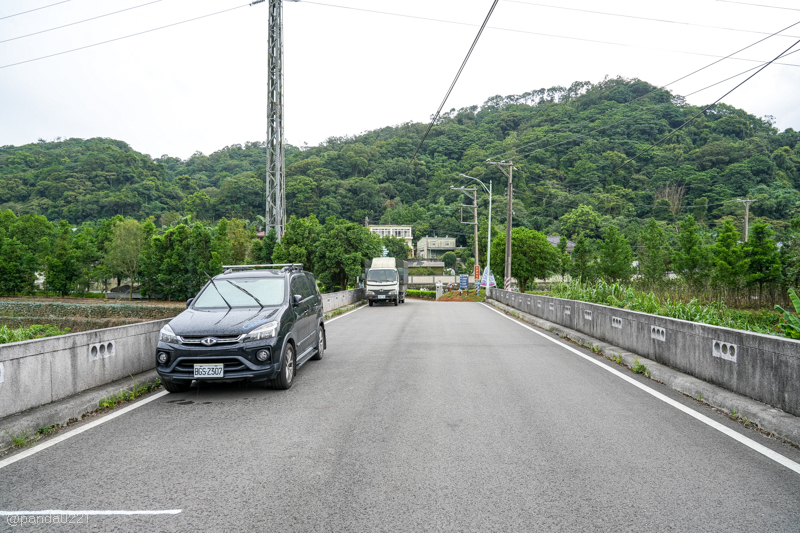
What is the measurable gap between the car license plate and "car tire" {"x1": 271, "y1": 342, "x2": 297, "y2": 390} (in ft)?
2.52

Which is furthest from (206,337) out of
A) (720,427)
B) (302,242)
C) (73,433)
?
(302,242)

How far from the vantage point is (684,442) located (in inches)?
193

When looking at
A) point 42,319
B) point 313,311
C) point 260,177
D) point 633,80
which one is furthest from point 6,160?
point 633,80

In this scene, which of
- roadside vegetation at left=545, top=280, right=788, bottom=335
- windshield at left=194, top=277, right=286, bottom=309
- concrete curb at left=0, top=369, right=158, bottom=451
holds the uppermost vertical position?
windshield at left=194, top=277, right=286, bottom=309

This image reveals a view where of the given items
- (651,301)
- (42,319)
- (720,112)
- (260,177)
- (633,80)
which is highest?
→ (633,80)

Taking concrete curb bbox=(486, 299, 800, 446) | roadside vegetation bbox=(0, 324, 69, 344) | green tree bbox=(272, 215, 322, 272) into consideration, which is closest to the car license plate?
roadside vegetation bbox=(0, 324, 69, 344)

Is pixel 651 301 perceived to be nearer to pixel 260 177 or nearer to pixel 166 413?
pixel 166 413

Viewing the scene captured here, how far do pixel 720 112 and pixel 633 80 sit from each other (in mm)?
28994

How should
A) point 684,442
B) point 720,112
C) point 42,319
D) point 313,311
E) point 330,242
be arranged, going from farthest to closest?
point 720,112 < point 42,319 < point 330,242 < point 313,311 < point 684,442

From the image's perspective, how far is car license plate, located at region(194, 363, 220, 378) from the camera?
6.74 meters

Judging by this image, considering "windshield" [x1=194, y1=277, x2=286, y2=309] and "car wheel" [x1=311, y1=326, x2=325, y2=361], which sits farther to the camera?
"car wheel" [x1=311, y1=326, x2=325, y2=361]

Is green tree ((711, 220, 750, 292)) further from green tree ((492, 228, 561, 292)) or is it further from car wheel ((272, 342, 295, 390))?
car wheel ((272, 342, 295, 390))

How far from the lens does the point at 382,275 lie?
31.8 meters

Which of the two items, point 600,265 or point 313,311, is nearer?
point 313,311
